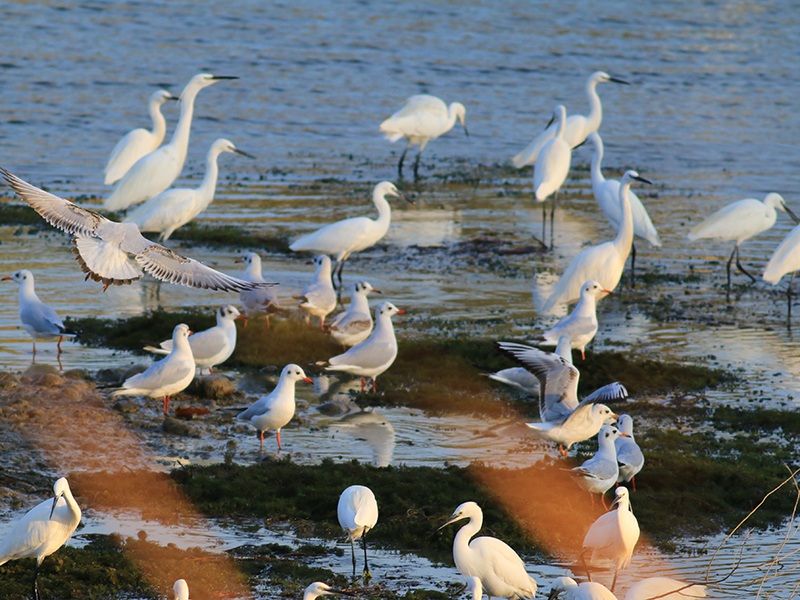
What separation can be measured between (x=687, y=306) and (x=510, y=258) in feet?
10.8

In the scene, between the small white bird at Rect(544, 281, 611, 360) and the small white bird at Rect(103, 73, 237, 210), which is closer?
the small white bird at Rect(544, 281, 611, 360)

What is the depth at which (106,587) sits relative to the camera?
5.77 metres

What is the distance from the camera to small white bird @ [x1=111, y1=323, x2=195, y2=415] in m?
8.66

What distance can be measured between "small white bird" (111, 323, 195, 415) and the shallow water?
0.80 metres

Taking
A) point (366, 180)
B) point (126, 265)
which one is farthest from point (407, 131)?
point (126, 265)

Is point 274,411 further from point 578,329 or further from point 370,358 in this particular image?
point 578,329

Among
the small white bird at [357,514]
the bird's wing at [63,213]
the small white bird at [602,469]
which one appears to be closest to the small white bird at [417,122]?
the bird's wing at [63,213]

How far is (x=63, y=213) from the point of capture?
7488 mm

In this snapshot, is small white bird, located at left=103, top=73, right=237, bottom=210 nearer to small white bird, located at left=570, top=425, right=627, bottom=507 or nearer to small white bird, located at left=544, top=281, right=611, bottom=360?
small white bird, located at left=544, top=281, right=611, bottom=360

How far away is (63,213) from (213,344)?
262cm

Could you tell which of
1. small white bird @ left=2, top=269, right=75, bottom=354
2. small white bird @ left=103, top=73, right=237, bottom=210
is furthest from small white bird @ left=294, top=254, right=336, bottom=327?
small white bird @ left=103, top=73, right=237, bottom=210

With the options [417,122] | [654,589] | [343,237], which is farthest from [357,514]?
[417,122]

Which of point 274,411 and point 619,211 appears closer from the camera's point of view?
point 274,411

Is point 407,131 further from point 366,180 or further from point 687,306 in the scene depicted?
point 687,306
